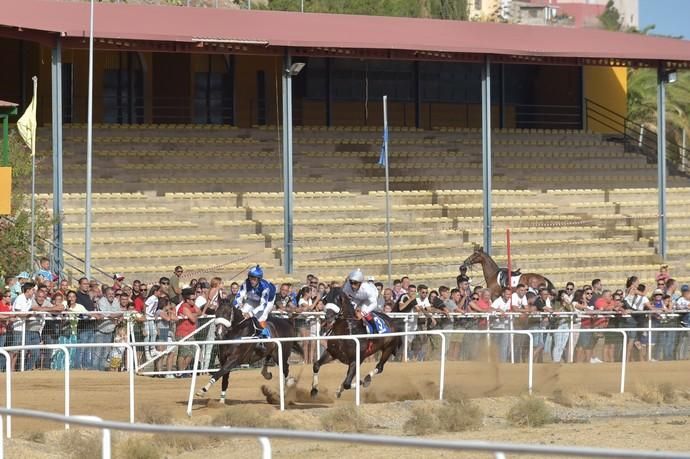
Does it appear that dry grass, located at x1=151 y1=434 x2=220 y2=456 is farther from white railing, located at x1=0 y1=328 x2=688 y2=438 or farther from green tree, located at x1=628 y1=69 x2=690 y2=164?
green tree, located at x1=628 y1=69 x2=690 y2=164

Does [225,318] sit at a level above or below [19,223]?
below

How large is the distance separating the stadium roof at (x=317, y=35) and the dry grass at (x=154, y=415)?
1412cm

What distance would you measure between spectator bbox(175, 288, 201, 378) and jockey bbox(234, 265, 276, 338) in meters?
1.78

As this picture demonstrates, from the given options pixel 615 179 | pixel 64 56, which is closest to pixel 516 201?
pixel 615 179

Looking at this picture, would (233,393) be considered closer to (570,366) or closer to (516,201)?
(570,366)

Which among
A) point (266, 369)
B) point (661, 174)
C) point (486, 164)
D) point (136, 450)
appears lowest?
point (136, 450)

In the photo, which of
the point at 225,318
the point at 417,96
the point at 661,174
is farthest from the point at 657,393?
the point at 417,96

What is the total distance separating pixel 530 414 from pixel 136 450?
653 cm

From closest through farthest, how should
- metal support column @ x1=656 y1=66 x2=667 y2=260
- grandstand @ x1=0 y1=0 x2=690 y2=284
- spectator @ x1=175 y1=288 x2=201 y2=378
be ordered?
spectator @ x1=175 y1=288 x2=201 y2=378
grandstand @ x1=0 y1=0 x2=690 y2=284
metal support column @ x1=656 y1=66 x2=667 y2=260

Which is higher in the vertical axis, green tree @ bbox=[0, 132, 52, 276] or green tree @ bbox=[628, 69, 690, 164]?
green tree @ bbox=[628, 69, 690, 164]

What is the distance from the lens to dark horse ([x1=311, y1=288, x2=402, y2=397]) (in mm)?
18125

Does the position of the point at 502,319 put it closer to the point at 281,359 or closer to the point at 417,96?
the point at 281,359

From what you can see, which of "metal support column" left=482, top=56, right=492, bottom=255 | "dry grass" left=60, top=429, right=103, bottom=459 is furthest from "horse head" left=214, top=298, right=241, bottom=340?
"metal support column" left=482, top=56, right=492, bottom=255

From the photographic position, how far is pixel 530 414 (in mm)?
17719
